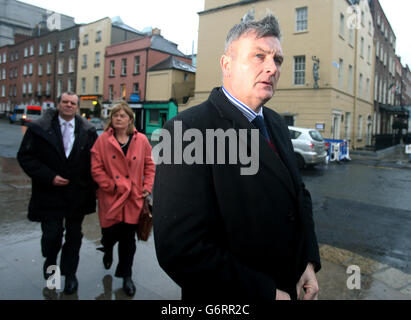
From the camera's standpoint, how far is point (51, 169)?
3105mm

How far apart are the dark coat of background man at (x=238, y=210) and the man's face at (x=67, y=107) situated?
222 centimetres

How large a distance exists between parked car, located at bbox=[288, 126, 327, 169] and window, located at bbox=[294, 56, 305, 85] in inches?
366

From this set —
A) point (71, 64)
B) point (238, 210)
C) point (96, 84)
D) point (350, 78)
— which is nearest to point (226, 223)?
point (238, 210)

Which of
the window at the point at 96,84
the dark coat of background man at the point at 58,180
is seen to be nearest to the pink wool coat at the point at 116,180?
the dark coat of background man at the point at 58,180

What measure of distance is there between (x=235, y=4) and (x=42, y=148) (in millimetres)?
23074

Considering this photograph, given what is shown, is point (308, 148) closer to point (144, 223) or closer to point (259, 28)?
point (144, 223)

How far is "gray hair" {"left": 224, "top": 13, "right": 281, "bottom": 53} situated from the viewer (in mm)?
1478

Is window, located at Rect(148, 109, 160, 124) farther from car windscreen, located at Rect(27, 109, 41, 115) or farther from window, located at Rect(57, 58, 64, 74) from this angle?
window, located at Rect(57, 58, 64, 74)

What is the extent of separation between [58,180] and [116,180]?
533 mm

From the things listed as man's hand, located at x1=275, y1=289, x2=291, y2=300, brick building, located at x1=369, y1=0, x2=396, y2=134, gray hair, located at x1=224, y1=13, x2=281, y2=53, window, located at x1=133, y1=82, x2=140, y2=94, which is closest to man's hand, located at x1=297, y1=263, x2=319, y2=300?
man's hand, located at x1=275, y1=289, x2=291, y2=300

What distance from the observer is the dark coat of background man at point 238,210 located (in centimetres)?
120
